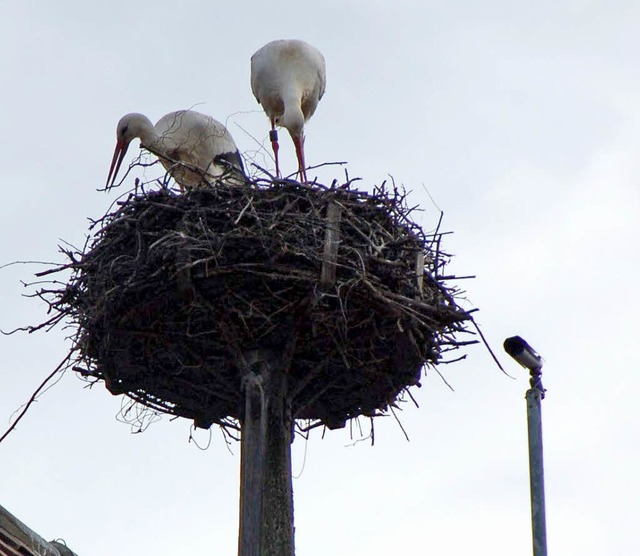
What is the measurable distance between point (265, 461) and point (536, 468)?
2462 mm

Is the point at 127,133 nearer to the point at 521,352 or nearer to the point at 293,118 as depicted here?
the point at 293,118

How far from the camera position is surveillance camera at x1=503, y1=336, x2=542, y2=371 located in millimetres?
6375

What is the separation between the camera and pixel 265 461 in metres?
8.24

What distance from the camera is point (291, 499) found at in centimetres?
823

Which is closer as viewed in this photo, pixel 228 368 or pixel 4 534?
pixel 4 534

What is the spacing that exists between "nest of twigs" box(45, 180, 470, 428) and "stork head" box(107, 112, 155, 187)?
8.93 ft

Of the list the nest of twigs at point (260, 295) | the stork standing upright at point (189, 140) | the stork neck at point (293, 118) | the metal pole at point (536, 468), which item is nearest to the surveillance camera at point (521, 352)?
the metal pole at point (536, 468)

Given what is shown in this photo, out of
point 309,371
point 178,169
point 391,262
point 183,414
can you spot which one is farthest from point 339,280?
point 178,169

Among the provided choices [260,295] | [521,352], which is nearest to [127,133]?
[260,295]

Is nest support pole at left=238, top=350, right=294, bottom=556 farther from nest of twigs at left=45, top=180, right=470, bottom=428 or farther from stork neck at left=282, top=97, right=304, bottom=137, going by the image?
stork neck at left=282, top=97, right=304, bottom=137

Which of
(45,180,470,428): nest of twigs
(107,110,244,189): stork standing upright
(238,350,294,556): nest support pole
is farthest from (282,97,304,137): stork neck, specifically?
(238,350,294,556): nest support pole

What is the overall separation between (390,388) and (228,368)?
91 cm

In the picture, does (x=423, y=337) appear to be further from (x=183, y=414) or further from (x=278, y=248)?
(x=183, y=414)

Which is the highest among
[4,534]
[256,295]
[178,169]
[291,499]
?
[178,169]
